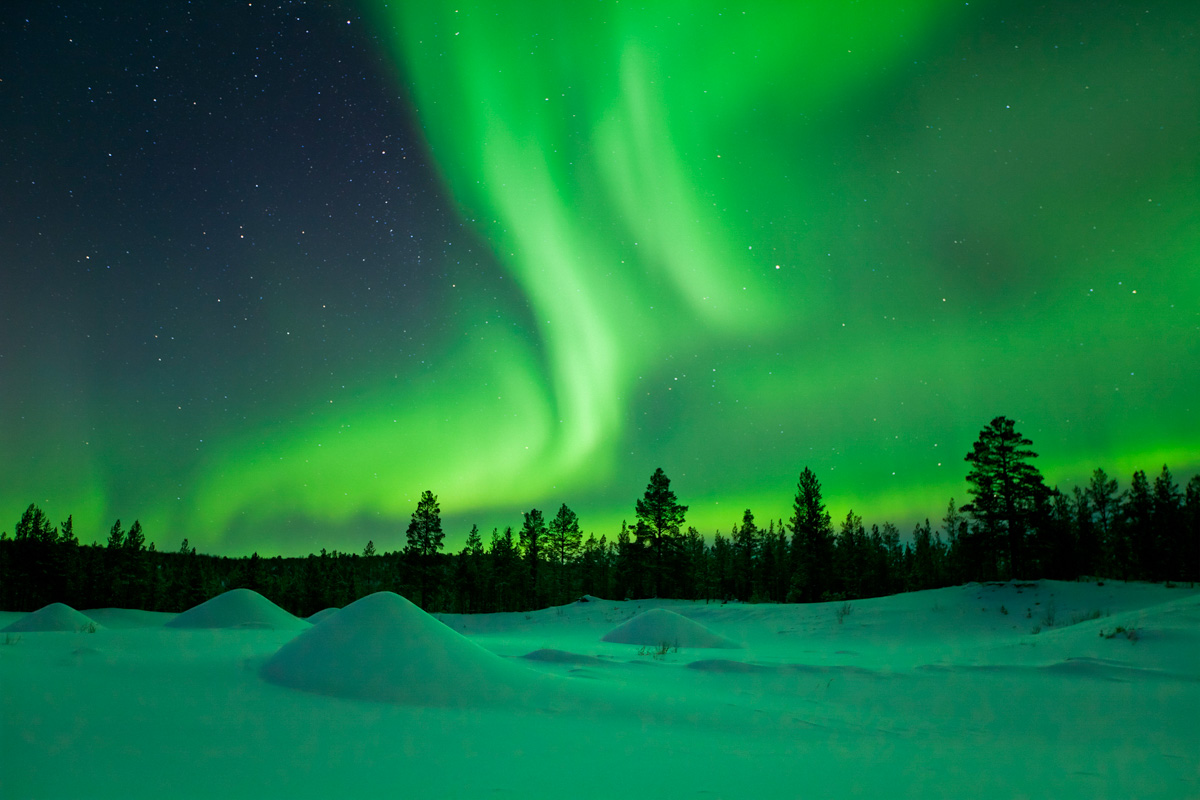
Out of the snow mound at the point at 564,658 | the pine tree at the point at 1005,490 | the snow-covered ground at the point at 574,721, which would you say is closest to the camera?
the snow-covered ground at the point at 574,721

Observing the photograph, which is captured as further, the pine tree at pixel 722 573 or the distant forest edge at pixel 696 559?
the pine tree at pixel 722 573

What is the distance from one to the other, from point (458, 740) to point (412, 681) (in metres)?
2.20

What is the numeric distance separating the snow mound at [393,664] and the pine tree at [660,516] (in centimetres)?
3812

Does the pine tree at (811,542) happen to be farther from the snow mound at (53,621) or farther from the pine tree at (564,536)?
the snow mound at (53,621)

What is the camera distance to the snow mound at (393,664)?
6984 millimetres

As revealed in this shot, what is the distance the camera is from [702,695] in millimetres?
8039

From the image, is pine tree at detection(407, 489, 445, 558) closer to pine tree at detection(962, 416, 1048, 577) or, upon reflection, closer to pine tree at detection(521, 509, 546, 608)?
pine tree at detection(521, 509, 546, 608)

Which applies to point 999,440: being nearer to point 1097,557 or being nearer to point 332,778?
point 1097,557

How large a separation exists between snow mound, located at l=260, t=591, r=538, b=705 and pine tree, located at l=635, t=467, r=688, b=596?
125 ft

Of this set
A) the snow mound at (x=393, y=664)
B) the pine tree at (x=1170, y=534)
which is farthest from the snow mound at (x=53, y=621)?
the pine tree at (x=1170, y=534)

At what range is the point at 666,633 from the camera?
18.6 m

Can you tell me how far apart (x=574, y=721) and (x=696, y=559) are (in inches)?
2775

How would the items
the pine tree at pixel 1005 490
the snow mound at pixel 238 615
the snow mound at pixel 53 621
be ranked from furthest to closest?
the pine tree at pixel 1005 490
the snow mound at pixel 238 615
the snow mound at pixel 53 621

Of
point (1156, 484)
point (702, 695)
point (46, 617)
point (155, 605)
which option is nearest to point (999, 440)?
point (1156, 484)
